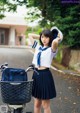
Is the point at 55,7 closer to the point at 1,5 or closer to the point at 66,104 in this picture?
the point at 1,5

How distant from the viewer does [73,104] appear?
8.37 meters

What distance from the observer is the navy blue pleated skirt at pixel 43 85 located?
584 cm

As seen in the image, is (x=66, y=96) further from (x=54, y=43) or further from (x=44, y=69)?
(x=54, y=43)

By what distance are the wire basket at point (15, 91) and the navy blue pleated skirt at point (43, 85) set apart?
21.3 inches

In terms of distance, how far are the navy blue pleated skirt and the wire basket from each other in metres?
0.54

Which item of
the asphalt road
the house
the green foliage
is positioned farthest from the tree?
the house

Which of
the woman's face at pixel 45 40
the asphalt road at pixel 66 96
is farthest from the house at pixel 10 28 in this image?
the woman's face at pixel 45 40

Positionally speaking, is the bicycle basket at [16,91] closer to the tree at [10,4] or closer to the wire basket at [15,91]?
the wire basket at [15,91]

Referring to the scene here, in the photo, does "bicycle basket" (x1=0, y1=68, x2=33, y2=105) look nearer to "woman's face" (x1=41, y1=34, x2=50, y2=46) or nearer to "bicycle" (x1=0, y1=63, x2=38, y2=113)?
"bicycle" (x1=0, y1=63, x2=38, y2=113)

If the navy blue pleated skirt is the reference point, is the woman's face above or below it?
above

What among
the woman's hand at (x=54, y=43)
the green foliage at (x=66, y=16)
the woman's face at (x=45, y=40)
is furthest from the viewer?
the green foliage at (x=66, y=16)

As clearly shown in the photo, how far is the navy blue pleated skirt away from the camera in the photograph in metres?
5.84

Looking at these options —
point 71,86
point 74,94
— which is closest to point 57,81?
point 71,86

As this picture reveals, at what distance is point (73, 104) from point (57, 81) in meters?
4.06
